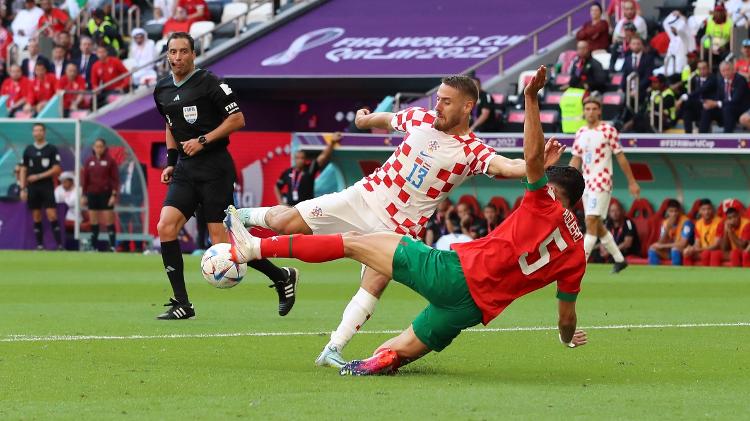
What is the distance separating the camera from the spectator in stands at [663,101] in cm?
2531

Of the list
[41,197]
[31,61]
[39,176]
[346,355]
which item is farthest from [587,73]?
[346,355]

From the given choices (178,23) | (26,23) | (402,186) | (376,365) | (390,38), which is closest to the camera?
(376,365)

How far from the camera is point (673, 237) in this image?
24.4 m

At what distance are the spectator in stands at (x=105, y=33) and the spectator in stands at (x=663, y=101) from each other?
14.4m

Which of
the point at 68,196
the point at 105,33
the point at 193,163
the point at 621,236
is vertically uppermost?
the point at 105,33

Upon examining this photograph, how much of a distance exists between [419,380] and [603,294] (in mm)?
8150

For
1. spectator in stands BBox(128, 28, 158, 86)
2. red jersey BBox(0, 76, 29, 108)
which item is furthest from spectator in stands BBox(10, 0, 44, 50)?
red jersey BBox(0, 76, 29, 108)

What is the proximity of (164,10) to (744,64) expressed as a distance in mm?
16333

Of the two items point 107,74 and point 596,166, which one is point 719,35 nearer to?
point 596,166

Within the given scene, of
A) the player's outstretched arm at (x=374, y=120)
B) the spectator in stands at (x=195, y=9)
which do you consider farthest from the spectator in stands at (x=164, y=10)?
the player's outstretched arm at (x=374, y=120)

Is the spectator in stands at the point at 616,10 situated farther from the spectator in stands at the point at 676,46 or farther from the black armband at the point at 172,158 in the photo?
the black armband at the point at 172,158

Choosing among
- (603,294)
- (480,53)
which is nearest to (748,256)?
(603,294)

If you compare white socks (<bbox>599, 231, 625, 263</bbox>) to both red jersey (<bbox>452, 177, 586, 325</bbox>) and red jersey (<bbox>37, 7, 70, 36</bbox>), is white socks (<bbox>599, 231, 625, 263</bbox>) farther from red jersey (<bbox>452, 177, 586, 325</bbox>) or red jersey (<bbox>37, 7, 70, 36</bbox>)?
red jersey (<bbox>37, 7, 70, 36</bbox>)

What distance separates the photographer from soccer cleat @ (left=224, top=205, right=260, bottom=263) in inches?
341
